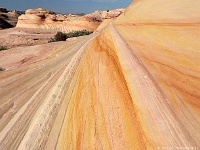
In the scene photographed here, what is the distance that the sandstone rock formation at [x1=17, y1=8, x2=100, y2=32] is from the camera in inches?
1446

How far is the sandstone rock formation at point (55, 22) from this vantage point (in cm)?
3673

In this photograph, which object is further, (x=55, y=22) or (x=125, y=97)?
(x=55, y=22)

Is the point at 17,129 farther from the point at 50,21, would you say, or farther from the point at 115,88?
the point at 50,21

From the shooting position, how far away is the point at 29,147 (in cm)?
406

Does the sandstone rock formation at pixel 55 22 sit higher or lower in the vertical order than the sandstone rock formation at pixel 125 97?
lower

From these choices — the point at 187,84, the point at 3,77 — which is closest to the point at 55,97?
the point at 187,84

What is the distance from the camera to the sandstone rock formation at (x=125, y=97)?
3277 millimetres

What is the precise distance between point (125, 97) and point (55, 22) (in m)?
40.8

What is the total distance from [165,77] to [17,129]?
2.36m

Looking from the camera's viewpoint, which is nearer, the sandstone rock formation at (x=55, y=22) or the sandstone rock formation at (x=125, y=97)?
the sandstone rock formation at (x=125, y=97)

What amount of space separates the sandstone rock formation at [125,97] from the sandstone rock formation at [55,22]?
29.4 m

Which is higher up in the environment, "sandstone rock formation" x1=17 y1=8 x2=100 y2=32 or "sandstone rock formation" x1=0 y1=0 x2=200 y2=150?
"sandstone rock formation" x1=0 y1=0 x2=200 y2=150

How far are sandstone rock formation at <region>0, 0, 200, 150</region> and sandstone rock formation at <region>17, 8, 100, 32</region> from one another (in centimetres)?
2939

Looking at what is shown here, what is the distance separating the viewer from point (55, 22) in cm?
4369
